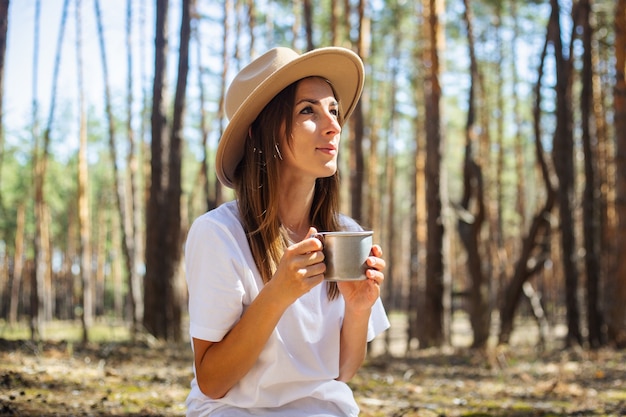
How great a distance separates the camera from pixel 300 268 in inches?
75.5

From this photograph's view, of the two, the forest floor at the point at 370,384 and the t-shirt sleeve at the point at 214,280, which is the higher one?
the t-shirt sleeve at the point at 214,280

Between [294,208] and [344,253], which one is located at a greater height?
[294,208]

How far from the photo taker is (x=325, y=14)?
1936cm

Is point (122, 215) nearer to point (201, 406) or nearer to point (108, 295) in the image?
point (201, 406)

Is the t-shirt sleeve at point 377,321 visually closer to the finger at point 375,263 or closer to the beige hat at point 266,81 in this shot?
the finger at point 375,263

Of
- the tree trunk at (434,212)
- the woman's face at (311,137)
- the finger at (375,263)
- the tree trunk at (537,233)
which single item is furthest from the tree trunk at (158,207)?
the finger at (375,263)

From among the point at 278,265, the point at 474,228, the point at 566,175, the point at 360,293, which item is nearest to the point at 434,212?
the point at 474,228

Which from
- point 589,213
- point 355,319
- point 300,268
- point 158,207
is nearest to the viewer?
point 300,268

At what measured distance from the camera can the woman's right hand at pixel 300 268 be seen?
6.26 feet

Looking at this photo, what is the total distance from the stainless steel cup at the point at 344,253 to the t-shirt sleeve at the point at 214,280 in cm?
31

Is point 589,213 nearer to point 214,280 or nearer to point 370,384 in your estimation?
point 370,384

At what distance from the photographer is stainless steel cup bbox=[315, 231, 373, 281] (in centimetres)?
192

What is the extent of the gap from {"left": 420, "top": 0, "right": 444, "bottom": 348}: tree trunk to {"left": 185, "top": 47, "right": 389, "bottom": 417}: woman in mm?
7166

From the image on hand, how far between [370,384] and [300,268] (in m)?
3.67
